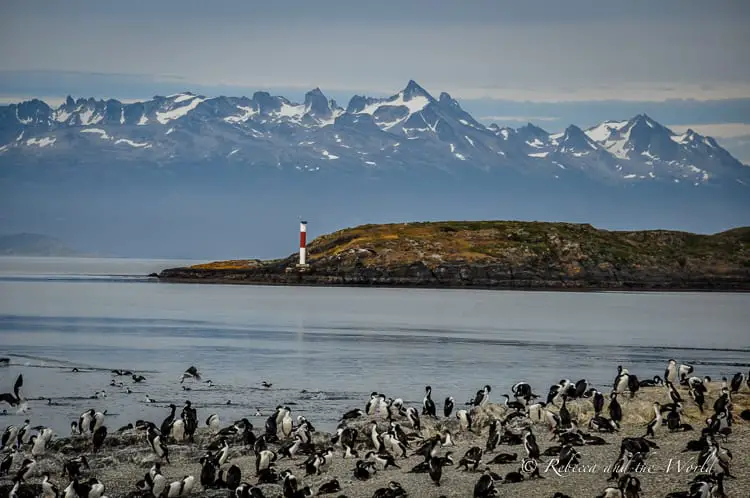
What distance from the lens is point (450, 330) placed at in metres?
103

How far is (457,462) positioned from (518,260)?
14436 cm

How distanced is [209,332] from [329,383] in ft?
134

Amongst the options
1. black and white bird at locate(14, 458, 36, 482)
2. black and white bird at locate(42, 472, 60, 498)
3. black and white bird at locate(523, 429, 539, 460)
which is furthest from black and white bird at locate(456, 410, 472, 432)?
black and white bird at locate(42, 472, 60, 498)

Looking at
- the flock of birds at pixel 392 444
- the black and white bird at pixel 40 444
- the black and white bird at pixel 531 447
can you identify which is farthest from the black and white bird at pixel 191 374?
the black and white bird at pixel 531 447

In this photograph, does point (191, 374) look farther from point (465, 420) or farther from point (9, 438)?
point (465, 420)

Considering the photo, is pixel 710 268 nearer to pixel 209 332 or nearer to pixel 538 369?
pixel 209 332

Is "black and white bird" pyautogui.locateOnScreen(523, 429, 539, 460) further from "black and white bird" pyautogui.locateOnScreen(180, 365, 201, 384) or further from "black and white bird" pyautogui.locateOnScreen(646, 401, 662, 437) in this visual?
"black and white bird" pyautogui.locateOnScreen(180, 365, 201, 384)

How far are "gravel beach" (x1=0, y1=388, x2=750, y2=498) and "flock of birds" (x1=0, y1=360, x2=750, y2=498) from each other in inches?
6.3

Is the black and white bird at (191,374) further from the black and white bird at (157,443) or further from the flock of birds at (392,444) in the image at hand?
the black and white bird at (157,443)

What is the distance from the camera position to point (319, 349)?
79.9 meters

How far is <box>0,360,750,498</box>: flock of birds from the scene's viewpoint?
27.9m

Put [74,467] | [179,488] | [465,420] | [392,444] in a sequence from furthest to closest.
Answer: [465,420] < [392,444] < [74,467] < [179,488]

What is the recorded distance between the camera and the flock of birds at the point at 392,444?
91.5 feet

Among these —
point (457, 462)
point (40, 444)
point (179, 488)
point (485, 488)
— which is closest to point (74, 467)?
point (40, 444)
